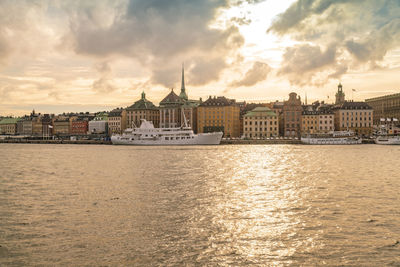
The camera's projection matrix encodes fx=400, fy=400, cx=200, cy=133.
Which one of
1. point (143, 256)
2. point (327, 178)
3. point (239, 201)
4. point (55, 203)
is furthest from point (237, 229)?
point (327, 178)

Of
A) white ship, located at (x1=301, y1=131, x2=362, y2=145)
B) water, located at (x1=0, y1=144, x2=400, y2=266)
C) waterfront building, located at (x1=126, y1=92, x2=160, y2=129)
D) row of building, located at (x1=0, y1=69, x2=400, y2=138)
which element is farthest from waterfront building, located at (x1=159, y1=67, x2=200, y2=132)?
water, located at (x1=0, y1=144, x2=400, y2=266)

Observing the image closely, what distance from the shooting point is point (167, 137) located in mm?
125750

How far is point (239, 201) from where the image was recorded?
22.2 m

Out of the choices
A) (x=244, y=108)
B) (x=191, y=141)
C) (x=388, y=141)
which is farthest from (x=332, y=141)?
(x=244, y=108)

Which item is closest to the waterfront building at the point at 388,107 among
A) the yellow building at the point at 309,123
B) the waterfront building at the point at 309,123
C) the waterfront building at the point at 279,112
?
the yellow building at the point at 309,123

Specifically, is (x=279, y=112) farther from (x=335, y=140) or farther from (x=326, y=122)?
(x=335, y=140)

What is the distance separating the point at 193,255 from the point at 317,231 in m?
5.61

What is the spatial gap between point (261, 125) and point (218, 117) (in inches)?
696

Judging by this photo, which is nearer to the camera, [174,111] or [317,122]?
[317,122]

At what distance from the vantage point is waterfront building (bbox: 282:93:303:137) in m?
154

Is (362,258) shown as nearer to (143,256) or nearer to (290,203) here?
(143,256)

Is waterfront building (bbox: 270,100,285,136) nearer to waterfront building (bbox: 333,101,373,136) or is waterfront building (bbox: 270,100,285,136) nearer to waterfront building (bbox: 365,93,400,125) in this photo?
waterfront building (bbox: 333,101,373,136)

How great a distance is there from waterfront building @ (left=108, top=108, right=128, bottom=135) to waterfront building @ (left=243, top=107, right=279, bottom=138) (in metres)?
64.7

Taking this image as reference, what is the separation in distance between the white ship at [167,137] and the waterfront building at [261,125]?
35.4 metres
